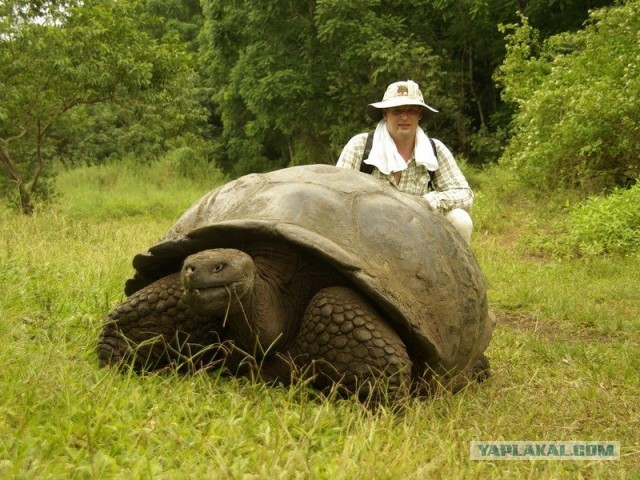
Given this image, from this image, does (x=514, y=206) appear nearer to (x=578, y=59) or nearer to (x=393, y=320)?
(x=578, y=59)

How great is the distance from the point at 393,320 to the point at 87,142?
1828cm

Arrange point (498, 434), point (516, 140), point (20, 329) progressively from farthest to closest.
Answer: point (516, 140)
point (20, 329)
point (498, 434)

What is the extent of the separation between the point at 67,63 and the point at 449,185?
575 cm

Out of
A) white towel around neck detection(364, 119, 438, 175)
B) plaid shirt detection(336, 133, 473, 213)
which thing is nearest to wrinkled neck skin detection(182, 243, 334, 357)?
white towel around neck detection(364, 119, 438, 175)

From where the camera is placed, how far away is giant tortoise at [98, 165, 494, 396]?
2.33m

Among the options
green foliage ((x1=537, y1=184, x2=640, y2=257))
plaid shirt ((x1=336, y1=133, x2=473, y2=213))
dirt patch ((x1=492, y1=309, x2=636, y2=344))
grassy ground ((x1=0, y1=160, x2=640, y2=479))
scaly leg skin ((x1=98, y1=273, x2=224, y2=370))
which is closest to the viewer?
grassy ground ((x1=0, y1=160, x2=640, y2=479))

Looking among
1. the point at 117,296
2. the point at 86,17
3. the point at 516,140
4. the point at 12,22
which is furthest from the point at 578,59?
the point at 117,296

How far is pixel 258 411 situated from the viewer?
217 cm

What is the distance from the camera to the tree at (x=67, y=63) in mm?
8094

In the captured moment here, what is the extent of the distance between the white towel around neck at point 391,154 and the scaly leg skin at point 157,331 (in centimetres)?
155

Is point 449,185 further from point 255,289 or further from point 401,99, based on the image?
point 255,289

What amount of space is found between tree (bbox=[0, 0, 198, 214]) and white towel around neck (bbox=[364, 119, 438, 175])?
5.22 m

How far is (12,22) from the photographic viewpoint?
809 centimetres

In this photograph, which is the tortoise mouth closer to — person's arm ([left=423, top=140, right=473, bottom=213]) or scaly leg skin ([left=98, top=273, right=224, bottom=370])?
scaly leg skin ([left=98, top=273, right=224, bottom=370])
